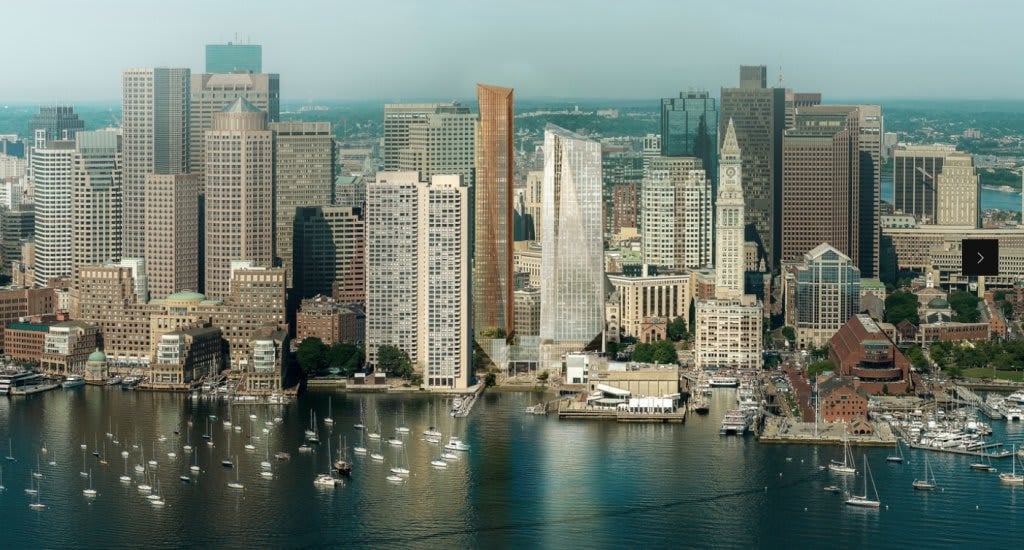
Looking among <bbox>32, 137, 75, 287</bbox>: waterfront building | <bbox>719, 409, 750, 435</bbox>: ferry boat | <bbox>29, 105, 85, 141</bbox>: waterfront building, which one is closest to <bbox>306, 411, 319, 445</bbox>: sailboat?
<bbox>719, 409, 750, 435</bbox>: ferry boat

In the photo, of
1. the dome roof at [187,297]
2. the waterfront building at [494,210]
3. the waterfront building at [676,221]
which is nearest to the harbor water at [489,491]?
the waterfront building at [494,210]

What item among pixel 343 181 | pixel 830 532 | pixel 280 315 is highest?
pixel 343 181

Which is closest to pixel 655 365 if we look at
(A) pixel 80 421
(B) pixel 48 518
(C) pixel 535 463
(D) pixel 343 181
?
(C) pixel 535 463

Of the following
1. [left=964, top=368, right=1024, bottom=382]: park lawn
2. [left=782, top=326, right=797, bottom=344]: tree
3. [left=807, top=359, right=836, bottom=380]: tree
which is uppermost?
[left=782, top=326, right=797, bottom=344]: tree

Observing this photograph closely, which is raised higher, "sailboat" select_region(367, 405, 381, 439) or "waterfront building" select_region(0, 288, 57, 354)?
"waterfront building" select_region(0, 288, 57, 354)

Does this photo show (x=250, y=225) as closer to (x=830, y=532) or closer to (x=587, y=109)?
(x=587, y=109)

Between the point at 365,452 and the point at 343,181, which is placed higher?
the point at 343,181

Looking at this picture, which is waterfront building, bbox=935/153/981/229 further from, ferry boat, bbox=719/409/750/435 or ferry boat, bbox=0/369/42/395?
ferry boat, bbox=0/369/42/395
